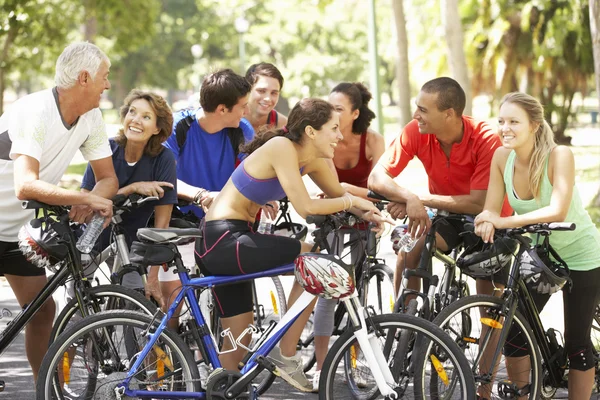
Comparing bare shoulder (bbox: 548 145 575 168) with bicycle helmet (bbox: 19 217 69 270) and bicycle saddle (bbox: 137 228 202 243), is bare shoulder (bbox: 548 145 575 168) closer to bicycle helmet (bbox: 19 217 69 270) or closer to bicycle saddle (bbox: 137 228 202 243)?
bicycle saddle (bbox: 137 228 202 243)

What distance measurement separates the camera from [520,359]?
512cm

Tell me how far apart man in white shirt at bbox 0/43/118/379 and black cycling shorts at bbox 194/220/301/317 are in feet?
1.98

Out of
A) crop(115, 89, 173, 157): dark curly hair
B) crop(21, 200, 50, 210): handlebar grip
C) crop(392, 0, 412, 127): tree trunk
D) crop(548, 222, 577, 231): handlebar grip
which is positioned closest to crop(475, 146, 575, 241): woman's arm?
crop(548, 222, 577, 231): handlebar grip

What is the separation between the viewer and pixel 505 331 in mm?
4949

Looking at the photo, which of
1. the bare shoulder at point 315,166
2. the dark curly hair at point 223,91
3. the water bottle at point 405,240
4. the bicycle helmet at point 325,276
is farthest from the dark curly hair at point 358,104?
the bicycle helmet at point 325,276

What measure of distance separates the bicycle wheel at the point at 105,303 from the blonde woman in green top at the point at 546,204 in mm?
1793

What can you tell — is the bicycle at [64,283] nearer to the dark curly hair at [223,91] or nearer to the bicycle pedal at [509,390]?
the dark curly hair at [223,91]

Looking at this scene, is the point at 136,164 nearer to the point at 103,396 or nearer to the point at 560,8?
the point at 103,396

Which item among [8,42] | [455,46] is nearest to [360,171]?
[455,46]

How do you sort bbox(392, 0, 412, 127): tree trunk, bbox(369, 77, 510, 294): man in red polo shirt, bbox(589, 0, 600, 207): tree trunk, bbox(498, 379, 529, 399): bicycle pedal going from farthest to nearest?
bbox(392, 0, 412, 127): tree trunk, bbox(589, 0, 600, 207): tree trunk, bbox(369, 77, 510, 294): man in red polo shirt, bbox(498, 379, 529, 399): bicycle pedal

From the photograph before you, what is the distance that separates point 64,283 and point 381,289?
2044mm

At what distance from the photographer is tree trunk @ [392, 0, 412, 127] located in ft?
66.9

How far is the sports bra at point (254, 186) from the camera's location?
16.6 ft

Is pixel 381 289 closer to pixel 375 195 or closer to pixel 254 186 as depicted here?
pixel 375 195
